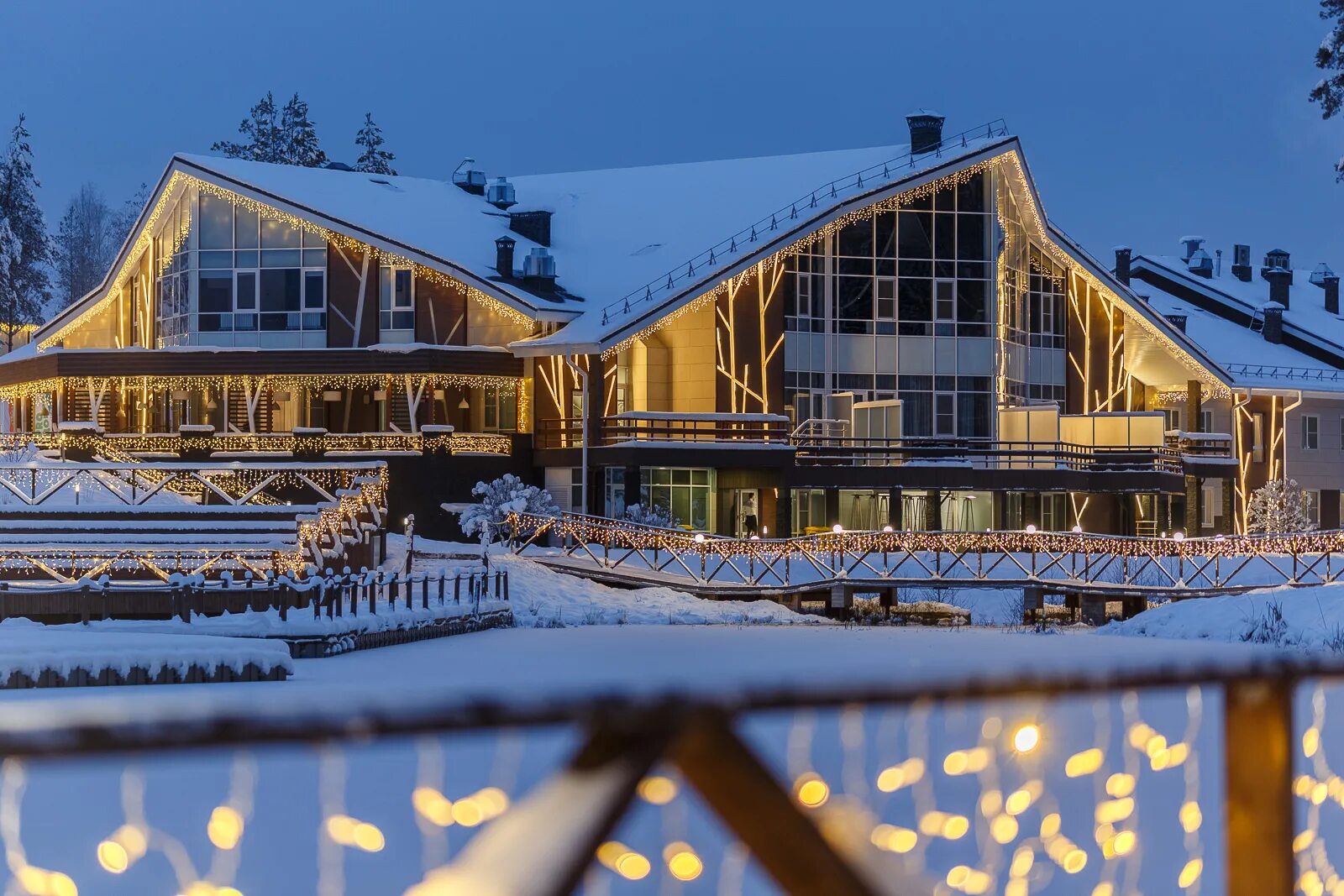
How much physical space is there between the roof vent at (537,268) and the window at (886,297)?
8408 millimetres

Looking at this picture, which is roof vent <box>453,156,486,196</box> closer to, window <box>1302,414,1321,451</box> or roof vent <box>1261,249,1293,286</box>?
window <box>1302,414,1321,451</box>

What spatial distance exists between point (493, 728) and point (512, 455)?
134ft

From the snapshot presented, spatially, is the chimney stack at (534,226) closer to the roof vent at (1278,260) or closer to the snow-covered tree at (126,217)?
the roof vent at (1278,260)

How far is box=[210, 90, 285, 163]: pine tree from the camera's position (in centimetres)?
8169

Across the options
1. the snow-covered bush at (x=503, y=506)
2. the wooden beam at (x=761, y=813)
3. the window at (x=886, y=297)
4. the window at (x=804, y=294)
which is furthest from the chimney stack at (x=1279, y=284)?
the wooden beam at (x=761, y=813)

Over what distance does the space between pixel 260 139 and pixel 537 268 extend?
1622 inches

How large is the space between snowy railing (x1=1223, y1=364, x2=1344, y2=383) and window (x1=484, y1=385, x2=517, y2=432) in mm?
23296

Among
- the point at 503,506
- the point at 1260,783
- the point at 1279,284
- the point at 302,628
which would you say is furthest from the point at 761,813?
the point at 1279,284

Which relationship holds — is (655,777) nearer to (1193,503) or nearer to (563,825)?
(563,825)

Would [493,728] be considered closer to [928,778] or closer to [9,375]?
[928,778]

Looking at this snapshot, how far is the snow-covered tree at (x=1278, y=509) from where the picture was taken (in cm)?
5162

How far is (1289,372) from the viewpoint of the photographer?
58875 millimetres

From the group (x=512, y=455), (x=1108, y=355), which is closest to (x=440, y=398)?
(x=512, y=455)

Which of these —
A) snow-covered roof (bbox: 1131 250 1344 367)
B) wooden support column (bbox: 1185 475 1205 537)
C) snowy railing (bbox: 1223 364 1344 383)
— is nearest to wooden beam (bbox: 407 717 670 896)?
wooden support column (bbox: 1185 475 1205 537)
